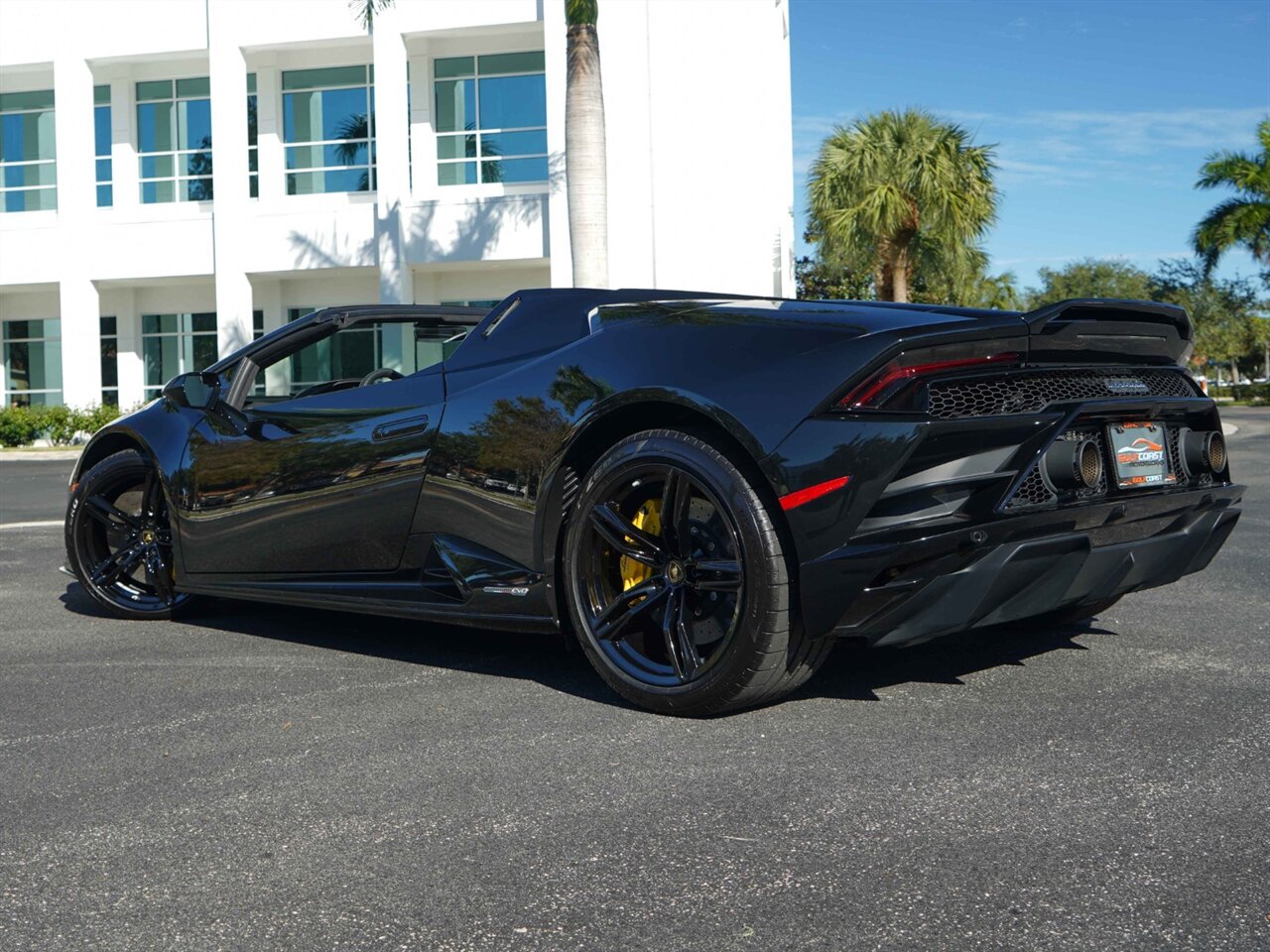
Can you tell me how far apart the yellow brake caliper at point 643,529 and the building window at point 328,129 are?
26.0 m

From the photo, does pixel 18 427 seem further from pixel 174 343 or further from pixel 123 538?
pixel 123 538

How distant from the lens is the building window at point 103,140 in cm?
3094

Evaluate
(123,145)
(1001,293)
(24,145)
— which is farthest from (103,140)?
(1001,293)

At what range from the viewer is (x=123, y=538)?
5914 millimetres

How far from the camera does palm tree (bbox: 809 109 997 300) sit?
27.2 metres

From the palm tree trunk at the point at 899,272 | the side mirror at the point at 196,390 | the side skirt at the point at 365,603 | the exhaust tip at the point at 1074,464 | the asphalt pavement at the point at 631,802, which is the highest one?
the palm tree trunk at the point at 899,272

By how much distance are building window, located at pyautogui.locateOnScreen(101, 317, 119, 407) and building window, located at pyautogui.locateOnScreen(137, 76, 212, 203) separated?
10.7 feet

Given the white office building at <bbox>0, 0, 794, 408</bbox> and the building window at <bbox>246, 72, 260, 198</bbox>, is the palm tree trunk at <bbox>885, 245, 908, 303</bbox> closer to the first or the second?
the white office building at <bbox>0, 0, 794, 408</bbox>

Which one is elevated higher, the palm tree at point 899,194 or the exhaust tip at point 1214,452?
the palm tree at point 899,194

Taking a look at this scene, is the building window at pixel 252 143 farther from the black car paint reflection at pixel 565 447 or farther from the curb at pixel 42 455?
the black car paint reflection at pixel 565 447

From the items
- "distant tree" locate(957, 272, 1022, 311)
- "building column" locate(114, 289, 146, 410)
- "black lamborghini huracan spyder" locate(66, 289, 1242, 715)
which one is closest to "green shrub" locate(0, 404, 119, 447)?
"building column" locate(114, 289, 146, 410)

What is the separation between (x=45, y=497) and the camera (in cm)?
1433

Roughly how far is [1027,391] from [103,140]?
30.9 metres

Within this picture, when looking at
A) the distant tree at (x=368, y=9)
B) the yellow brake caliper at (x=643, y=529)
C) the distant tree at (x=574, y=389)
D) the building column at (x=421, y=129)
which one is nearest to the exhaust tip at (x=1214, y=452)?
the yellow brake caliper at (x=643, y=529)
